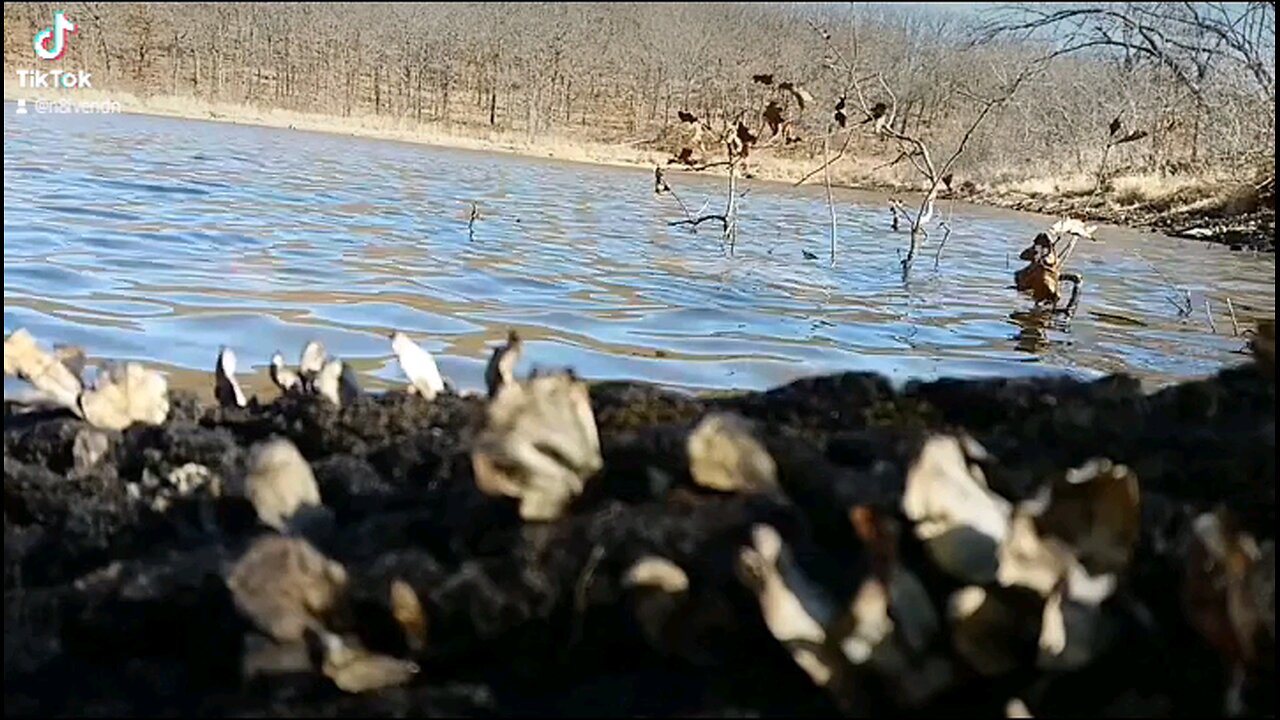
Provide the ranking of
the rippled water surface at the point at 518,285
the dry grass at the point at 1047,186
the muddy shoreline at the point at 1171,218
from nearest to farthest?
the rippled water surface at the point at 518,285
the muddy shoreline at the point at 1171,218
the dry grass at the point at 1047,186

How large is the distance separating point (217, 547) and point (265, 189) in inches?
355

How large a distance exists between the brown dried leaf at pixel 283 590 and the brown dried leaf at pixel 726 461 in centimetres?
27

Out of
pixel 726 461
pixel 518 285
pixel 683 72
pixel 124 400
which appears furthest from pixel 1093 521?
pixel 683 72

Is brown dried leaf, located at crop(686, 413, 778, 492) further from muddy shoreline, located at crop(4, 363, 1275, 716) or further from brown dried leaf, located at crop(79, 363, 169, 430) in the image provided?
brown dried leaf, located at crop(79, 363, 169, 430)

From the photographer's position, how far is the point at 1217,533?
0.75 meters

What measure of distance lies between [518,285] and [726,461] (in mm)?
4693

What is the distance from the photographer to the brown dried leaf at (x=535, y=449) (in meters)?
0.89

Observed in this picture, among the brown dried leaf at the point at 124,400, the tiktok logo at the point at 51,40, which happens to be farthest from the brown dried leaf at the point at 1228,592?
the tiktok logo at the point at 51,40

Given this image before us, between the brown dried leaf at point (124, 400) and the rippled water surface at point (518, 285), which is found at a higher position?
the brown dried leaf at point (124, 400)

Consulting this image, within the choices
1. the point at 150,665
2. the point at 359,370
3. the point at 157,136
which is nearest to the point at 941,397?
the point at 150,665

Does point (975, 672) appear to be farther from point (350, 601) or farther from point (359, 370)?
point (359, 370)

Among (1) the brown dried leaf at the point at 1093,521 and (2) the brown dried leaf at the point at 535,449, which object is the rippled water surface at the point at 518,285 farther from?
(1) the brown dried leaf at the point at 1093,521

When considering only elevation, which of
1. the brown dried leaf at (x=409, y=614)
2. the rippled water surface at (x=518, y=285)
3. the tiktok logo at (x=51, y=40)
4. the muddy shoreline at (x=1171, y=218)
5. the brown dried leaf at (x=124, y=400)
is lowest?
the rippled water surface at (x=518, y=285)

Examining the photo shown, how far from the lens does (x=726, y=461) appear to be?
0.92m
